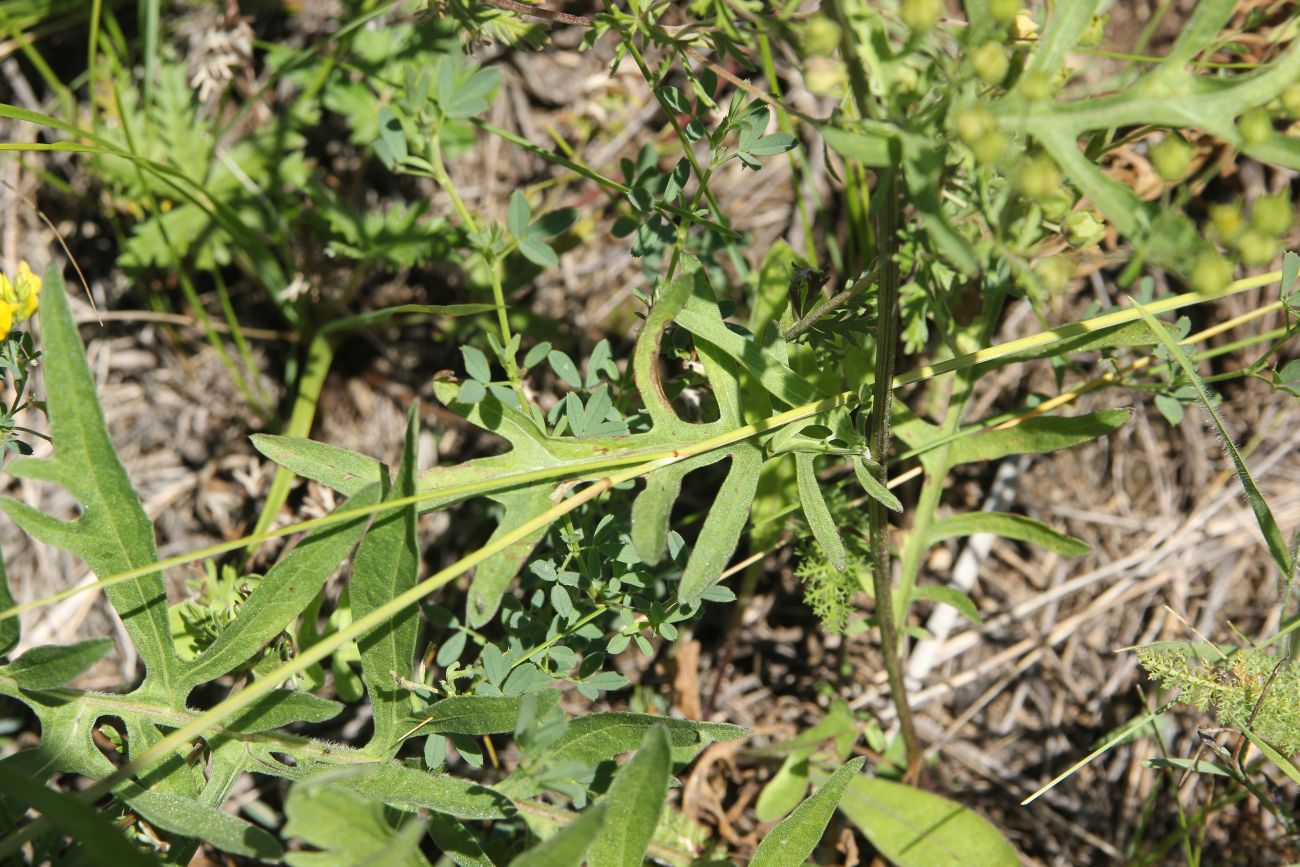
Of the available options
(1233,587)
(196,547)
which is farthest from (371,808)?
(1233,587)

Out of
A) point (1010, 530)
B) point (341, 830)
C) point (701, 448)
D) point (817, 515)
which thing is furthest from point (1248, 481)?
point (341, 830)

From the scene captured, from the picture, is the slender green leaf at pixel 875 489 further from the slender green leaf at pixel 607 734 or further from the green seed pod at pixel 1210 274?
the green seed pod at pixel 1210 274

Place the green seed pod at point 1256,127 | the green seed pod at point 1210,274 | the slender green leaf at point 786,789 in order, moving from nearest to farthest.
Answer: the green seed pod at point 1210,274 → the green seed pod at point 1256,127 → the slender green leaf at point 786,789

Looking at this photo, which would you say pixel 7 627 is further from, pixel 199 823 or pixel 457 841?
pixel 457 841


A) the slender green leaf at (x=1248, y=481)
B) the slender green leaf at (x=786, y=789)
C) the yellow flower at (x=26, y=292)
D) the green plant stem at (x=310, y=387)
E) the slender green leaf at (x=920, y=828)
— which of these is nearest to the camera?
the slender green leaf at (x=1248, y=481)

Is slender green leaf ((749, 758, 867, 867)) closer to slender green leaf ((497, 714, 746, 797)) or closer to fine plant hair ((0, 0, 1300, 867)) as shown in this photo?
fine plant hair ((0, 0, 1300, 867))

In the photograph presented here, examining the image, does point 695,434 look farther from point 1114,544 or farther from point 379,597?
point 1114,544

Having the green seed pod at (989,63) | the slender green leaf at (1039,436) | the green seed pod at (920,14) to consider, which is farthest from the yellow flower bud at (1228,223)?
the slender green leaf at (1039,436)
